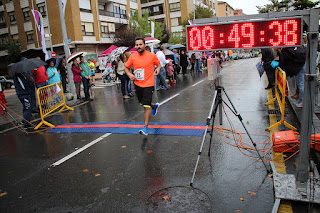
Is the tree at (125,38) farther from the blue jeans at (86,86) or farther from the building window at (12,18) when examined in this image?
the blue jeans at (86,86)

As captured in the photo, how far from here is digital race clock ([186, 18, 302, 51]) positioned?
352cm

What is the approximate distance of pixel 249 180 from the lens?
3721mm

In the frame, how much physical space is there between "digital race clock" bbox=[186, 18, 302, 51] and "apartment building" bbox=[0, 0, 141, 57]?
35.3 m

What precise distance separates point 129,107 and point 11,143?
4065mm

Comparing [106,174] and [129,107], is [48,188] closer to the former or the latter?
Answer: [106,174]

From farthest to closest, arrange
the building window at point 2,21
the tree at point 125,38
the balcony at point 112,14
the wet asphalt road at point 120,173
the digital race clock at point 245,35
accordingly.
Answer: the building window at point 2,21
the balcony at point 112,14
the tree at point 125,38
the digital race clock at point 245,35
the wet asphalt road at point 120,173

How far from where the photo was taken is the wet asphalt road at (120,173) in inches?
134

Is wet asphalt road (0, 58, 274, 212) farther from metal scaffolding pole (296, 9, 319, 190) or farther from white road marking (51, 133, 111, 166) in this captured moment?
metal scaffolding pole (296, 9, 319, 190)

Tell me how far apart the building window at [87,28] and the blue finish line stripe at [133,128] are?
109 feet

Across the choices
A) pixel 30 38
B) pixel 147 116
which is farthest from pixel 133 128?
pixel 30 38

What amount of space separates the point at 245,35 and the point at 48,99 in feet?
22.2

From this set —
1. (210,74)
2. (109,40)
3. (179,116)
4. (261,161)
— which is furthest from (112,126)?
(109,40)

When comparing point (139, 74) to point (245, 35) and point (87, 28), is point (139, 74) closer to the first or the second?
point (245, 35)

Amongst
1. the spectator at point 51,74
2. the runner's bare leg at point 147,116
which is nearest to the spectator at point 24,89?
the spectator at point 51,74
